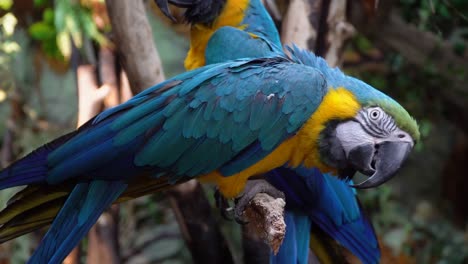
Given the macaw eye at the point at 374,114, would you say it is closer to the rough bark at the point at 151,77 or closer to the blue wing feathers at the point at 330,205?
the blue wing feathers at the point at 330,205

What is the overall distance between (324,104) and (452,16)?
924 mm

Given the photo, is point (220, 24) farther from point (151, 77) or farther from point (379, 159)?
point (379, 159)

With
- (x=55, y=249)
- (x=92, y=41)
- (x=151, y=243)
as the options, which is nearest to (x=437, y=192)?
(x=151, y=243)

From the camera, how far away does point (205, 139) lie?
1.56 meters

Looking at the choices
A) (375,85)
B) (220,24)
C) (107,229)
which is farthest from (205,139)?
(375,85)

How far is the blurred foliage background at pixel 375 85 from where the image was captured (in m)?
2.31

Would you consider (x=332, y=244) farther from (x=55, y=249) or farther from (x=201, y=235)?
(x=55, y=249)

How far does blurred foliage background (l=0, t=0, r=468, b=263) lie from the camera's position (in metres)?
2.31

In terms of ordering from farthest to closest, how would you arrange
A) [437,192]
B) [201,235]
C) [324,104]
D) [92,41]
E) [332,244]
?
[437,192], [92,41], [201,235], [332,244], [324,104]

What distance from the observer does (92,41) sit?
230 centimetres

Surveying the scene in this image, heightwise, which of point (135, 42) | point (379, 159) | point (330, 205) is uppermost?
point (135, 42)

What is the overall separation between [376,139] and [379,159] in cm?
5

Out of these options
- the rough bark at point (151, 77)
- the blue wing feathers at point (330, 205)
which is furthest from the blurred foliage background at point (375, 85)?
the blue wing feathers at point (330, 205)

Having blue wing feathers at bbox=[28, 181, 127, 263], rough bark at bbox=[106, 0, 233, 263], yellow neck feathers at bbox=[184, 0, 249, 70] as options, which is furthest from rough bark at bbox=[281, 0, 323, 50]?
blue wing feathers at bbox=[28, 181, 127, 263]
